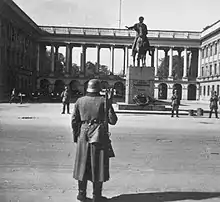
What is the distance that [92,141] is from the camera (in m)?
5.56

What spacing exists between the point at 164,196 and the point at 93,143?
5.18ft

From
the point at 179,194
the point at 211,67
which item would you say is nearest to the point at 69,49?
the point at 211,67

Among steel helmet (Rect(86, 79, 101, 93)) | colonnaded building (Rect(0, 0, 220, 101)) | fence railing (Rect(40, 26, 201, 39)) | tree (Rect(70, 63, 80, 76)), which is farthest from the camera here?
tree (Rect(70, 63, 80, 76))

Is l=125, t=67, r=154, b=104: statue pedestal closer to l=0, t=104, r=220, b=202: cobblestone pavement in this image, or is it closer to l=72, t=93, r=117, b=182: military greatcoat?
l=0, t=104, r=220, b=202: cobblestone pavement

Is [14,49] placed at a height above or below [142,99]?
above

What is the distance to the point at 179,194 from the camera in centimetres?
626

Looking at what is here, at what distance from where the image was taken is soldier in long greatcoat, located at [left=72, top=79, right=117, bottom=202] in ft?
18.4

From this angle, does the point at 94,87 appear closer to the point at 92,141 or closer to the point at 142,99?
the point at 92,141

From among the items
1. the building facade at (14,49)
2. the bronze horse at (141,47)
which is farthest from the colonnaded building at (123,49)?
the bronze horse at (141,47)

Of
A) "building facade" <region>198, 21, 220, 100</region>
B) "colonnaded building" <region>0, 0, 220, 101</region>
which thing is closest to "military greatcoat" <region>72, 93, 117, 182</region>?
"building facade" <region>198, 21, 220, 100</region>

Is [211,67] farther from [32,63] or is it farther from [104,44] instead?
[32,63]

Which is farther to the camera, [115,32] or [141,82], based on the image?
[115,32]

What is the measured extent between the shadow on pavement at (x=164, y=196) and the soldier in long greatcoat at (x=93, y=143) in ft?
1.42

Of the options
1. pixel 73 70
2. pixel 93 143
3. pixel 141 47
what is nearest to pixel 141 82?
pixel 141 47
